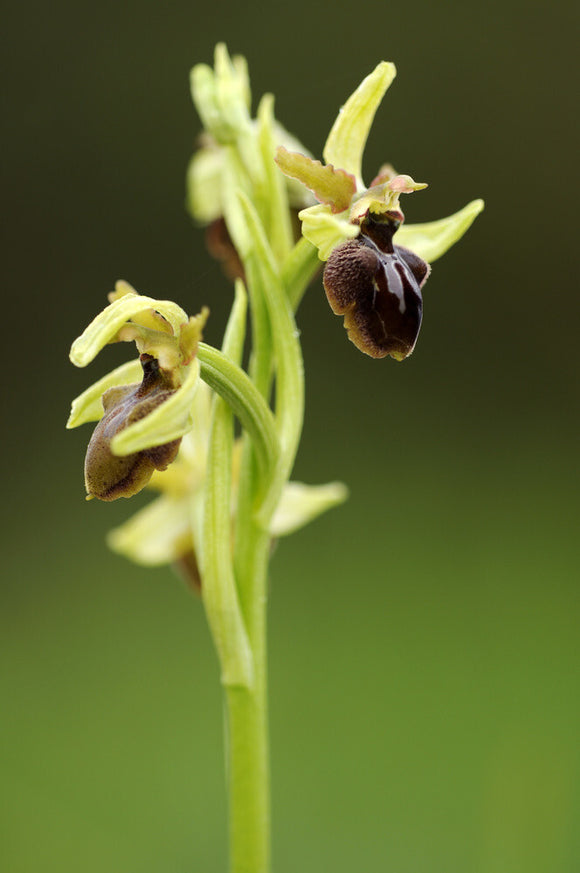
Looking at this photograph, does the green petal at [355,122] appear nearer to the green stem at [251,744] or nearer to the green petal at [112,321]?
the green petal at [112,321]

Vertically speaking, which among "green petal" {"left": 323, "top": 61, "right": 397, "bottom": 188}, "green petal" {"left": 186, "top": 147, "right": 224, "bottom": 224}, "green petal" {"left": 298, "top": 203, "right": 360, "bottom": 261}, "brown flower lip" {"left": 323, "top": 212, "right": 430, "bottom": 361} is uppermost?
"green petal" {"left": 186, "top": 147, "right": 224, "bottom": 224}

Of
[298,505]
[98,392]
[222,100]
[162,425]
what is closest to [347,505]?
[298,505]

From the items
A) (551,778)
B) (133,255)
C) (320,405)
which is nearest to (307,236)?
(551,778)

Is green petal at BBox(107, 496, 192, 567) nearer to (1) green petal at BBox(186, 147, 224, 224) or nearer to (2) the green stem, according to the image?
(2) the green stem

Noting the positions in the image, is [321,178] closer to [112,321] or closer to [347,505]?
[112,321]

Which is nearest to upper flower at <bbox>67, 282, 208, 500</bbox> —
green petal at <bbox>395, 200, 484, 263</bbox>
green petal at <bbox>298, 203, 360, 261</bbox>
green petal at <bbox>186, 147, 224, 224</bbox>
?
green petal at <bbox>298, 203, 360, 261</bbox>

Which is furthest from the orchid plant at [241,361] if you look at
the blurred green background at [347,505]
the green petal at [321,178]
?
the blurred green background at [347,505]
